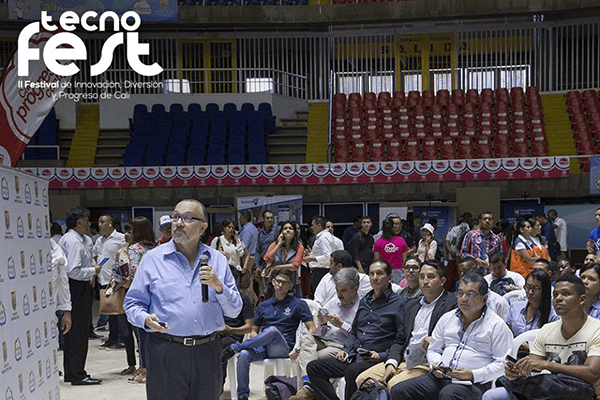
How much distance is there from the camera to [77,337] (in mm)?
7816

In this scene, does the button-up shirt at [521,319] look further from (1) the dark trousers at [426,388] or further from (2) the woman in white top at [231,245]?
(2) the woman in white top at [231,245]

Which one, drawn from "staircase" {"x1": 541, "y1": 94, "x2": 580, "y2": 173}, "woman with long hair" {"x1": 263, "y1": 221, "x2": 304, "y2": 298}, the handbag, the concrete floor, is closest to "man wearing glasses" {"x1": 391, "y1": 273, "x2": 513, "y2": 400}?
the concrete floor

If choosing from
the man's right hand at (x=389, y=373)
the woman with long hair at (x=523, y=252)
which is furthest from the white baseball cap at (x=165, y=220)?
the woman with long hair at (x=523, y=252)

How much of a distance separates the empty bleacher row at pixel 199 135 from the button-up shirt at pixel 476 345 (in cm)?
1361

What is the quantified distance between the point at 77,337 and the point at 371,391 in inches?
131

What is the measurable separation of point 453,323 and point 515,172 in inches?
483

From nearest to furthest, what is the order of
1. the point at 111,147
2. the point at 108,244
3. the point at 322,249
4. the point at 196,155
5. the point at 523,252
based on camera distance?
the point at 108,244 < the point at 523,252 < the point at 322,249 < the point at 196,155 < the point at 111,147

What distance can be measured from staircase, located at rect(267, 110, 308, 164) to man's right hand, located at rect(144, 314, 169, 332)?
52.4 feet

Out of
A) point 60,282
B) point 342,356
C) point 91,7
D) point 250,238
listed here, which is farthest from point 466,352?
point 91,7

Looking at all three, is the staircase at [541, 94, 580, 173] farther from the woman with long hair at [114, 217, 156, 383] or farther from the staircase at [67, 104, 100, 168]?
the woman with long hair at [114, 217, 156, 383]

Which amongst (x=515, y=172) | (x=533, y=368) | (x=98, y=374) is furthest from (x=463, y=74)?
(x=533, y=368)

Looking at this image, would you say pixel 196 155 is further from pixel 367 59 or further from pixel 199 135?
pixel 367 59

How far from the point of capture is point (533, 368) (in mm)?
4879

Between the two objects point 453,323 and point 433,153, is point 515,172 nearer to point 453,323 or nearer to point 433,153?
point 433,153
